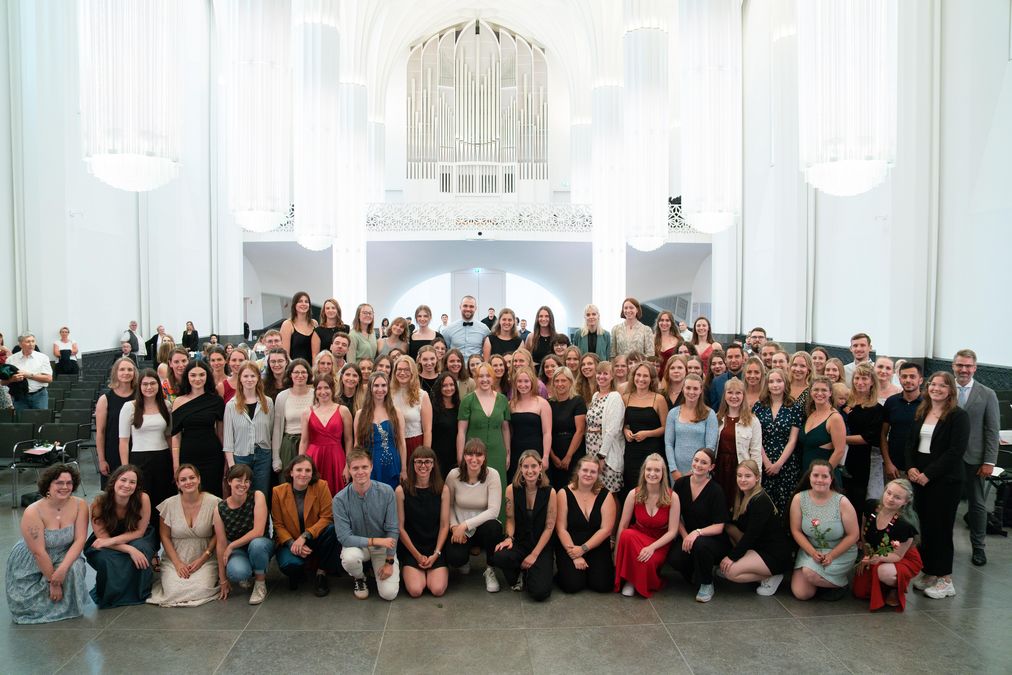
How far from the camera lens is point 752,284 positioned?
1662cm

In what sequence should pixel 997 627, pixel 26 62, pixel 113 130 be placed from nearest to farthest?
1. pixel 997 627
2. pixel 113 130
3. pixel 26 62

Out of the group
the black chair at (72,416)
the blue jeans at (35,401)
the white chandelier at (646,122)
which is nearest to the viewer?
the black chair at (72,416)

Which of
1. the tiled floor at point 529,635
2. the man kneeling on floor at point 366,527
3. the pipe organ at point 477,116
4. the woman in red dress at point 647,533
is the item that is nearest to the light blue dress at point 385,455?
the man kneeling on floor at point 366,527

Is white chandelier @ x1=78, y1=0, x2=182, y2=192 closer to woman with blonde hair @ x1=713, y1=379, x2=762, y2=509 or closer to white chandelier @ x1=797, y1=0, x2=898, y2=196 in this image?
woman with blonde hair @ x1=713, y1=379, x2=762, y2=509

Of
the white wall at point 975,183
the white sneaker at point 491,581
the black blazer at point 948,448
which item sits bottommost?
the white sneaker at point 491,581

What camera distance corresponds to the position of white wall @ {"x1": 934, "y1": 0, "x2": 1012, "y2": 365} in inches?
339

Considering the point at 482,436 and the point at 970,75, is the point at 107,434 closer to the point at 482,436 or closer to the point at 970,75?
the point at 482,436

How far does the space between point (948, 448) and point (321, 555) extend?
4180 mm

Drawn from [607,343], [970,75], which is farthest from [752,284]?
[607,343]

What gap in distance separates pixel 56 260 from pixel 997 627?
11990mm

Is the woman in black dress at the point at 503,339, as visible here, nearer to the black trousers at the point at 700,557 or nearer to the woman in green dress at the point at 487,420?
the woman in green dress at the point at 487,420

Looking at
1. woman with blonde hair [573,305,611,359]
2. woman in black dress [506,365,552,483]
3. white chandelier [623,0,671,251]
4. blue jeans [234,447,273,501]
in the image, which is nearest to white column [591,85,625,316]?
white chandelier [623,0,671,251]

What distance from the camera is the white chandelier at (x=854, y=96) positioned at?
6.76 meters

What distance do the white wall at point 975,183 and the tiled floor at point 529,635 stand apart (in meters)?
4.96
